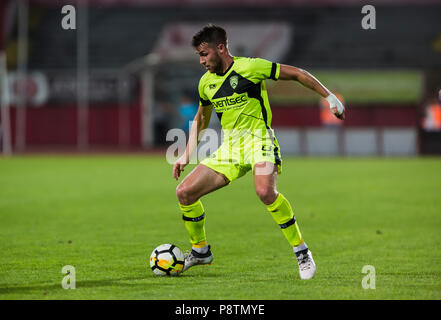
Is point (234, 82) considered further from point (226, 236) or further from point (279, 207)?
point (226, 236)

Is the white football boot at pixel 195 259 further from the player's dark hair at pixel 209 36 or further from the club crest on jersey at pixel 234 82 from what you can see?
the player's dark hair at pixel 209 36

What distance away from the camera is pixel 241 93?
6965mm

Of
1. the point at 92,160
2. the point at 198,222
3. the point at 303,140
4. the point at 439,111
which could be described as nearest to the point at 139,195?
the point at 198,222

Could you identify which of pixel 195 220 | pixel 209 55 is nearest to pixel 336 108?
pixel 209 55

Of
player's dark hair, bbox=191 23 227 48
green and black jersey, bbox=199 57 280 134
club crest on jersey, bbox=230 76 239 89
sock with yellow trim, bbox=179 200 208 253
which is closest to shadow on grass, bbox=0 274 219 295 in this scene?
sock with yellow trim, bbox=179 200 208 253

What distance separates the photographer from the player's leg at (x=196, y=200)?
694 cm

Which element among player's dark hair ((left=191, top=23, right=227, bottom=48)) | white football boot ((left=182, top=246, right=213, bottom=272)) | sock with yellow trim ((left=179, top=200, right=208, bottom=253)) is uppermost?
player's dark hair ((left=191, top=23, right=227, bottom=48))

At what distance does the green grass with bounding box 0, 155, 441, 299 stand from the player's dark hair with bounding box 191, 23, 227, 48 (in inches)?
80.5

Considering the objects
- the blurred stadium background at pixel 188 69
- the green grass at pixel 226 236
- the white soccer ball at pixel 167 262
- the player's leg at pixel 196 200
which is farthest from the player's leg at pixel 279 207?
the blurred stadium background at pixel 188 69

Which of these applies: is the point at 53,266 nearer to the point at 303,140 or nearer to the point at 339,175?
the point at 339,175

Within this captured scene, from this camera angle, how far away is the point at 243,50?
34156mm

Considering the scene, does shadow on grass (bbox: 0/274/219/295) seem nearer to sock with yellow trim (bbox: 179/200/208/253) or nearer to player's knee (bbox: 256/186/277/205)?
sock with yellow trim (bbox: 179/200/208/253)

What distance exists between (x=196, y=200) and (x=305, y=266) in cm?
114

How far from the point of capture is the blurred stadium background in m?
30.4
